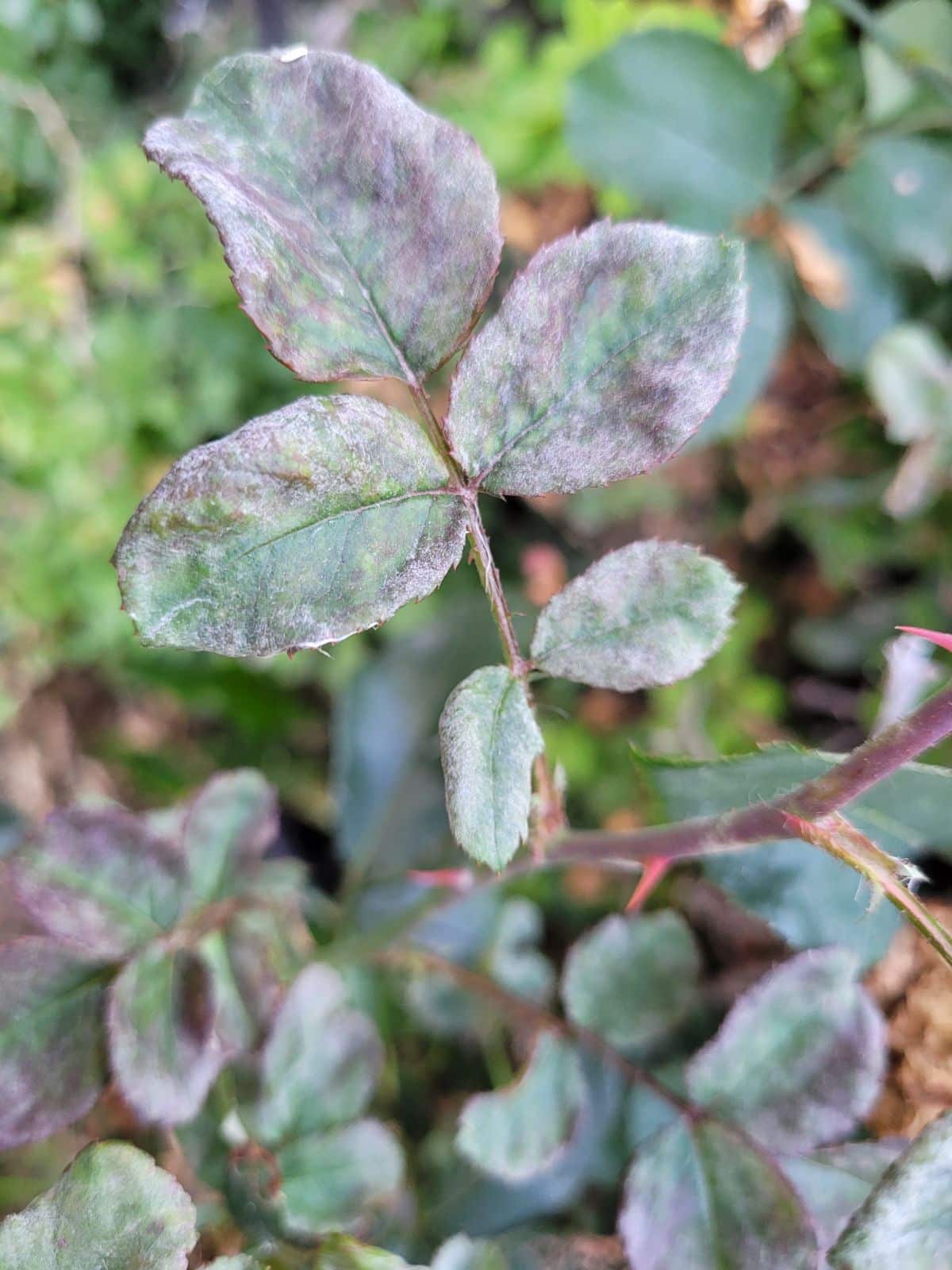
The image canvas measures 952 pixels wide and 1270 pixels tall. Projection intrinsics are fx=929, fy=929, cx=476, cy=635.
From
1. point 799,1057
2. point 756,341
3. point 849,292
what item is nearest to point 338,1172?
point 799,1057

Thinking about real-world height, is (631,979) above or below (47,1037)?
below

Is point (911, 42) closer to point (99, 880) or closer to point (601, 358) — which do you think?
point (601, 358)

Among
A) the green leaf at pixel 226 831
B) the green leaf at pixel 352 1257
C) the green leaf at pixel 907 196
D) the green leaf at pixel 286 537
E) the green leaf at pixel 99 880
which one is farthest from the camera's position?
the green leaf at pixel 907 196

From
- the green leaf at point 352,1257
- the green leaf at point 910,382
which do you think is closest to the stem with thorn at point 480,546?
the green leaf at point 352,1257

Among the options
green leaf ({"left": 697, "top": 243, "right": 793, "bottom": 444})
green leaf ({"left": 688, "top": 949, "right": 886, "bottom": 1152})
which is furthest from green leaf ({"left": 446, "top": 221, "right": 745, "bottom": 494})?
green leaf ({"left": 697, "top": 243, "right": 793, "bottom": 444})

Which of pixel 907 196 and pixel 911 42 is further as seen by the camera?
pixel 907 196

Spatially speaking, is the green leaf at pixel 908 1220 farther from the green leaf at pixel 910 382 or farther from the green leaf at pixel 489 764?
the green leaf at pixel 910 382

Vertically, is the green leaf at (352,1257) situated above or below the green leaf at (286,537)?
below

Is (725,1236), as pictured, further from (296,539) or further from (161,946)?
(296,539)

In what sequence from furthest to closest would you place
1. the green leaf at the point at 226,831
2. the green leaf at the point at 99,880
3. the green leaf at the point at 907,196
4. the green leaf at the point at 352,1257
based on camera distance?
the green leaf at the point at 907,196, the green leaf at the point at 226,831, the green leaf at the point at 99,880, the green leaf at the point at 352,1257
